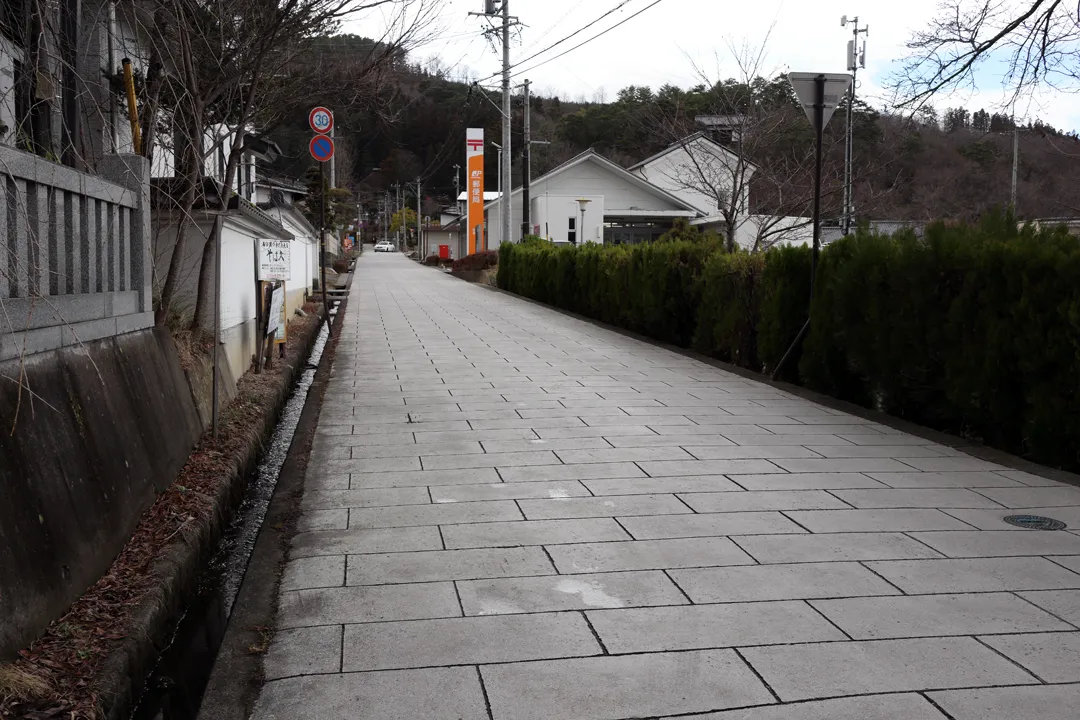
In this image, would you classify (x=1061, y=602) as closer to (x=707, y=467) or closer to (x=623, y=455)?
(x=707, y=467)

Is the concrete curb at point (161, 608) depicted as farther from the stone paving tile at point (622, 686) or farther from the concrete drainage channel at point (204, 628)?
the stone paving tile at point (622, 686)

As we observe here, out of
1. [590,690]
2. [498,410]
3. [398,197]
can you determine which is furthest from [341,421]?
[398,197]

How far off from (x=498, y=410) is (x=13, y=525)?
5.48 meters

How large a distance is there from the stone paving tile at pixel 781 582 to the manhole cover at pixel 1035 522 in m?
1.31

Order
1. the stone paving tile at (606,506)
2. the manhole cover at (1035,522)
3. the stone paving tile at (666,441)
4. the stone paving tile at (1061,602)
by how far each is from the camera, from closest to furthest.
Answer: the stone paving tile at (1061,602)
the manhole cover at (1035,522)
the stone paving tile at (606,506)
the stone paving tile at (666,441)

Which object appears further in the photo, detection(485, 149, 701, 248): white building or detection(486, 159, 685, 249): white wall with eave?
detection(486, 159, 685, 249): white wall with eave

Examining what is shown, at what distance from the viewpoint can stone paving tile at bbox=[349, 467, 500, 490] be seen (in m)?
5.82

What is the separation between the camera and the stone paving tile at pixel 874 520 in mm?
4867

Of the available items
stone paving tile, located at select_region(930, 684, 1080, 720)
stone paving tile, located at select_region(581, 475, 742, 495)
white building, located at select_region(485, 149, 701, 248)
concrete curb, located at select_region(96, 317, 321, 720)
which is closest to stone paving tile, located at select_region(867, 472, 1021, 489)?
stone paving tile, located at select_region(581, 475, 742, 495)

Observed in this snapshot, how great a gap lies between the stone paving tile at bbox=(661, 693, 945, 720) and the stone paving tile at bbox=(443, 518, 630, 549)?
1.80 m

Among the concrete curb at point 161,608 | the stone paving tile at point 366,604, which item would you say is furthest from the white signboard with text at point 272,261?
the stone paving tile at point 366,604

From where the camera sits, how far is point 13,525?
3152 mm

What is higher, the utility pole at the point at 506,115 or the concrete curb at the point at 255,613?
the utility pole at the point at 506,115

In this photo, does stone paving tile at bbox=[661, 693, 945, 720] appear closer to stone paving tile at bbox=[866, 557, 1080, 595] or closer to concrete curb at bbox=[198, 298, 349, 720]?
stone paving tile at bbox=[866, 557, 1080, 595]
